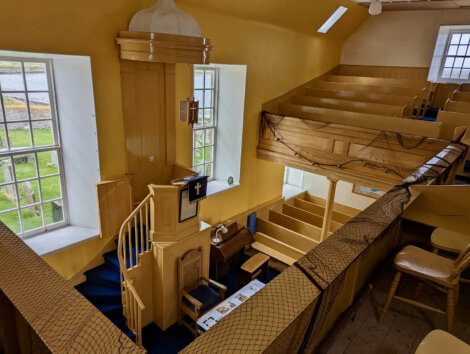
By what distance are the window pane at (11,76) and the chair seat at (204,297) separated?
381cm

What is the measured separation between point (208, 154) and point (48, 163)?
3236mm

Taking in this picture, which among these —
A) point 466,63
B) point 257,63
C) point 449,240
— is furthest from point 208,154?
point 466,63

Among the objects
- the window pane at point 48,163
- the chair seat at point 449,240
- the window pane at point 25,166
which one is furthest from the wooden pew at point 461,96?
the window pane at point 25,166

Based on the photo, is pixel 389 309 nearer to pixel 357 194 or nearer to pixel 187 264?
pixel 187 264

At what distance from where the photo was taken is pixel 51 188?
516 centimetres

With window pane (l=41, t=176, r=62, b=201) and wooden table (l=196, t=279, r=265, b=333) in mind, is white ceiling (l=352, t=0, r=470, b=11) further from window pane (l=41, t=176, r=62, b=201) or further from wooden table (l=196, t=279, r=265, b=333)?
window pane (l=41, t=176, r=62, b=201)

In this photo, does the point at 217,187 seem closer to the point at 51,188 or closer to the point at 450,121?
the point at 51,188

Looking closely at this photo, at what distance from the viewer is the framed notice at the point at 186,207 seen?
195 inches

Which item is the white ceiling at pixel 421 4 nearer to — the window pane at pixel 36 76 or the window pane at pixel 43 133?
the window pane at pixel 36 76

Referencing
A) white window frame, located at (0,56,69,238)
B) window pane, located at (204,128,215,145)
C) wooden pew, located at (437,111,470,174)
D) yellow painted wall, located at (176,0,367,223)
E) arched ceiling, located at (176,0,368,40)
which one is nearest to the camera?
white window frame, located at (0,56,69,238)

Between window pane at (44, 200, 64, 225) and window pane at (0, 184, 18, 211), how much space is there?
1.46ft

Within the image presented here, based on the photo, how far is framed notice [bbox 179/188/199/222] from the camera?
16.2ft

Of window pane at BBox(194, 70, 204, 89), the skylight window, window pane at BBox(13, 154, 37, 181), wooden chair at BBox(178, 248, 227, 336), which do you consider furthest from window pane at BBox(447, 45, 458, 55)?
window pane at BBox(13, 154, 37, 181)

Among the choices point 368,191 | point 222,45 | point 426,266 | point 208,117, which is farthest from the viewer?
point 368,191
